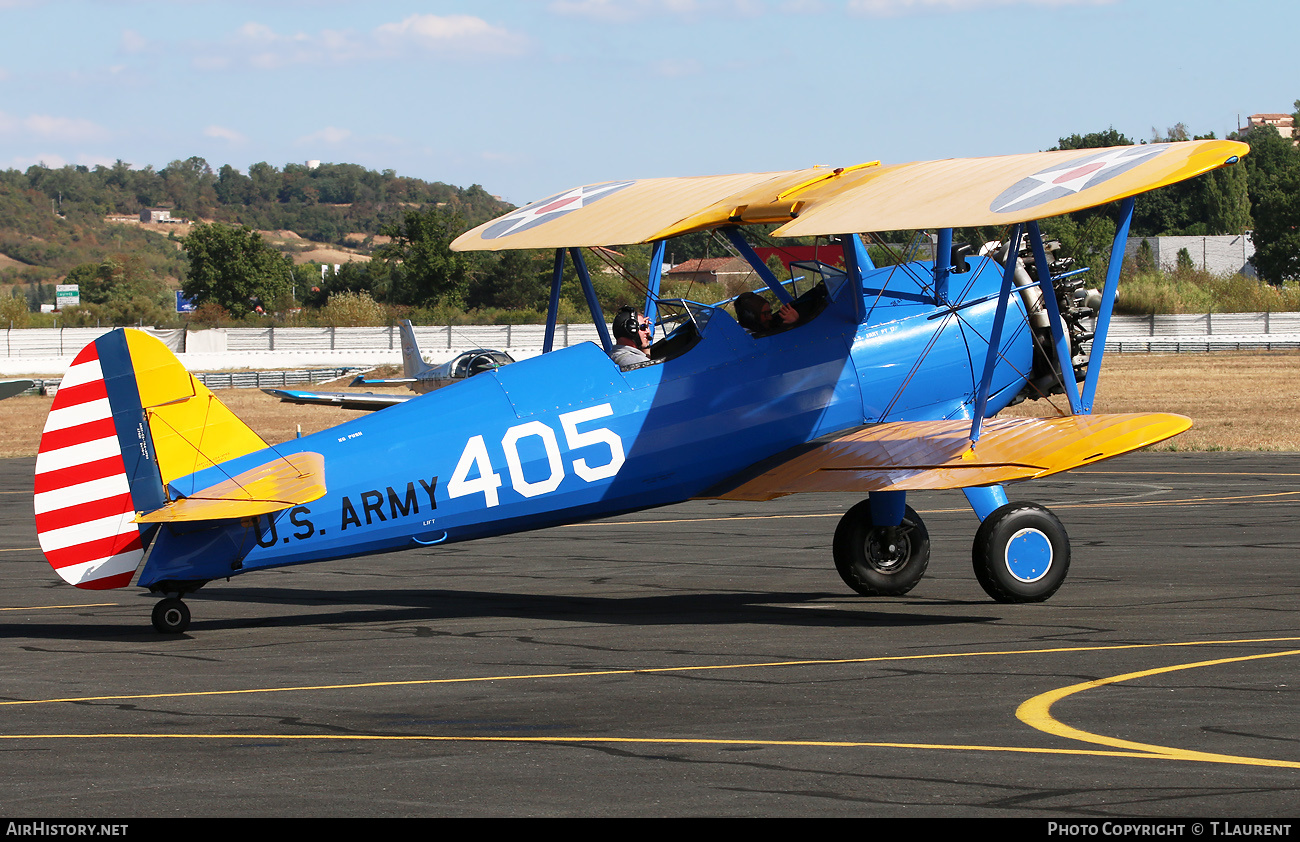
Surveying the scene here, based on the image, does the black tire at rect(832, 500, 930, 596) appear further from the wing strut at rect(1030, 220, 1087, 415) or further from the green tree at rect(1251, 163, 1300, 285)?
the green tree at rect(1251, 163, 1300, 285)

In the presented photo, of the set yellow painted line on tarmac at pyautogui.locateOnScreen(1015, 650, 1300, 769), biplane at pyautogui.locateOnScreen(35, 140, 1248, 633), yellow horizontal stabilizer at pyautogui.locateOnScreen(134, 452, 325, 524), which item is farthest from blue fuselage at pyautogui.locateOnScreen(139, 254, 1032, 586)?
yellow painted line on tarmac at pyautogui.locateOnScreen(1015, 650, 1300, 769)

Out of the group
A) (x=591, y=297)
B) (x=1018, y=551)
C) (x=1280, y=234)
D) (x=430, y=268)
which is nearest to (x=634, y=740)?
(x=1018, y=551)

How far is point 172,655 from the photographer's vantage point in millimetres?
10039

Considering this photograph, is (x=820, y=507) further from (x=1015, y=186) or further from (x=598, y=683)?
(x=598, y=683)

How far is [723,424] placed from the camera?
1145 cm

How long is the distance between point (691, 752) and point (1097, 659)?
3278mm

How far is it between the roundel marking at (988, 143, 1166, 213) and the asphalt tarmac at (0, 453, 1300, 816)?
291 centimetres

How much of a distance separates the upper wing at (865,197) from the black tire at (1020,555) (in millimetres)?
2472

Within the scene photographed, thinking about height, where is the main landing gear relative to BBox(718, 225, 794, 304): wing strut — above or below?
below

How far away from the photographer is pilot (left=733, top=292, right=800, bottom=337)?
38.2ft

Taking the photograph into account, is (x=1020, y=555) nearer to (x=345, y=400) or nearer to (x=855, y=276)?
(x=855, y=276)

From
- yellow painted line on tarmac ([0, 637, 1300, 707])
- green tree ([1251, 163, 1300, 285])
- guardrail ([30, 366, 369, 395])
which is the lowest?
yellow painted line on tarmac ([0, 637, 1300, 707])

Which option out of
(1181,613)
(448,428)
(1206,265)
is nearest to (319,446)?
(448,428)

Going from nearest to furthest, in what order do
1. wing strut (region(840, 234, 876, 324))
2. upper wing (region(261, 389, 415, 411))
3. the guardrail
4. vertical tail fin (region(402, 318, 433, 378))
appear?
wing strut (region(840, 234, 876, 324)) < upper wing (region(261, 389, 415, 411)) < vertical tail fin (region(402, 318, 433, 378)) < the guardrail
